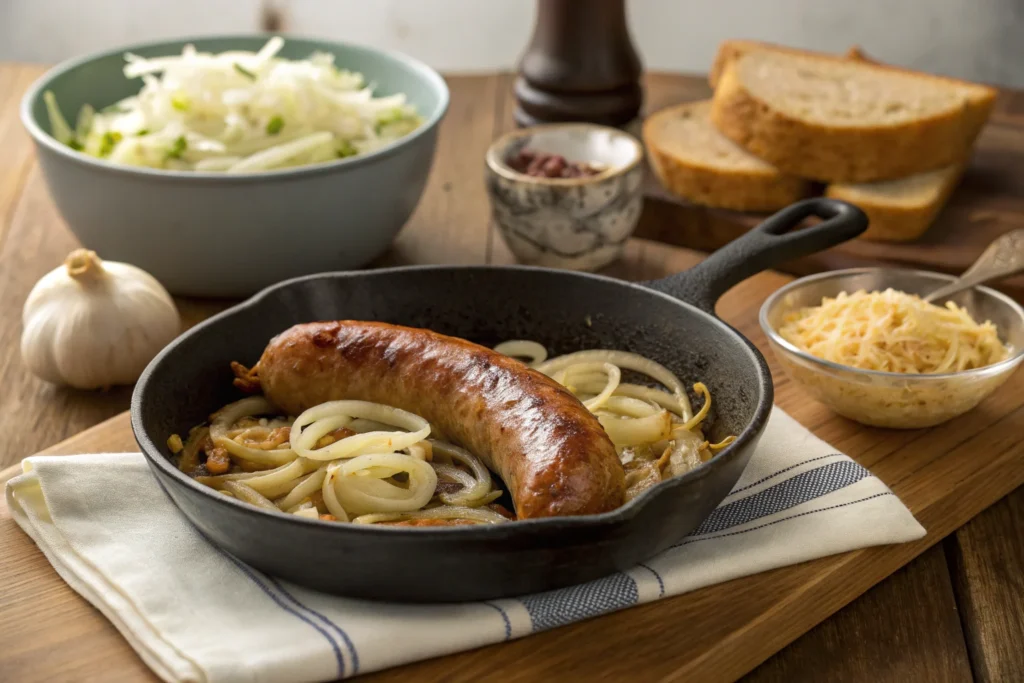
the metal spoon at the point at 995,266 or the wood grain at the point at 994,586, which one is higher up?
the metal spoon at the point at 995,266

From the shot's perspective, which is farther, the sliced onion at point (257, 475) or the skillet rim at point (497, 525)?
the sliced onion at point (257, 475)

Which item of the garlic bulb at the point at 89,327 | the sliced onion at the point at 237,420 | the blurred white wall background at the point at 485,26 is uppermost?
the sliced onion at the point at 237,420

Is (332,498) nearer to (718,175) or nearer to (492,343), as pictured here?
(492,343)

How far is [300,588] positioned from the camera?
182cm

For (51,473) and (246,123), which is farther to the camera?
(246,123)

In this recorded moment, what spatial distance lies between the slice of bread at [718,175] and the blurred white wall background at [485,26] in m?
2.49

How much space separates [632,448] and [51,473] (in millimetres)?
1031

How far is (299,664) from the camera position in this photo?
5.44ft

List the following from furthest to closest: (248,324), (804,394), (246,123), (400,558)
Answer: (246,123), (804,394), (248,324), (400,558)

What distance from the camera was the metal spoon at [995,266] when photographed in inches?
104

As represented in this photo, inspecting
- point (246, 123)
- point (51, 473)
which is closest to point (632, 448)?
point (51, 473)

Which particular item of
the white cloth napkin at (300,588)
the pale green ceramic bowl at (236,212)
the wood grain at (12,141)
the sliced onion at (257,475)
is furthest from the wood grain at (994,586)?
the wood grain at (12,141)

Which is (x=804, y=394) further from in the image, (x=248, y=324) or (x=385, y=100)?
(x=385, y=100)

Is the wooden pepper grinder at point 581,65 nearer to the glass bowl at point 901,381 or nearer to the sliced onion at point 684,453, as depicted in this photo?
the glass bowl at point 901,381
